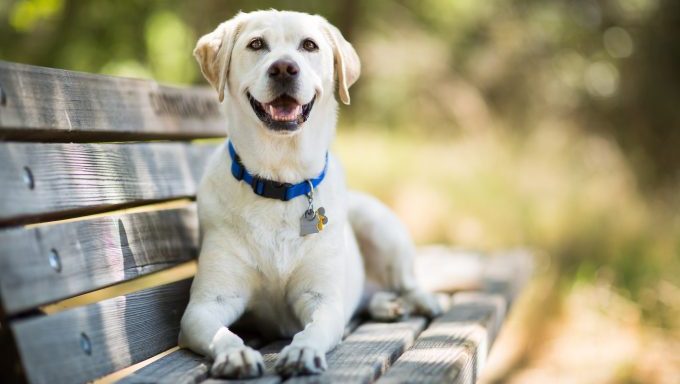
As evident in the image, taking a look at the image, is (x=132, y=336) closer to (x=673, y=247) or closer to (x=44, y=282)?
(x=44, y=282)

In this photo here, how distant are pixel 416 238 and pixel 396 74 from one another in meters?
6.28

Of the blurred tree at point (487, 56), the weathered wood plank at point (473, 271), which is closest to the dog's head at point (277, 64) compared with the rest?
the weathered wood plank at point (473, 271)

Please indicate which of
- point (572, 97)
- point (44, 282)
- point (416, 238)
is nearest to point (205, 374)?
point (44, 282)

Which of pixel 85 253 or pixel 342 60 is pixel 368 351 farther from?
pixel 342 60

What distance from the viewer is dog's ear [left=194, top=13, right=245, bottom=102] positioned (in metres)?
3.10

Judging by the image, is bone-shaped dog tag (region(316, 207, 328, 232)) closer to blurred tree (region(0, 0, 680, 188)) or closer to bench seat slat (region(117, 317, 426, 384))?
bench seat slat (region(117, 317, 426, 384))

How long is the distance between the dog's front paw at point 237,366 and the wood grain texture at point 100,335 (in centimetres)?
37

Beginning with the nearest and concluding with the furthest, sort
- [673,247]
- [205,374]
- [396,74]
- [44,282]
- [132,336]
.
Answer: [44,282]
[205,374]
[132,336]
[673,247]
[396,74]

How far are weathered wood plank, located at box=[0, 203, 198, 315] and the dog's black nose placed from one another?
778 millimetres

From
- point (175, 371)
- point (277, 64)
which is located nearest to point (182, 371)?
point (175, 371)

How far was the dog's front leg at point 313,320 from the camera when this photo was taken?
2.42 meters

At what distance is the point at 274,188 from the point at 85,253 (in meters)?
0.76

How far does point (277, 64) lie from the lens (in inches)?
112

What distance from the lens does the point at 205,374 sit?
2455 mm
